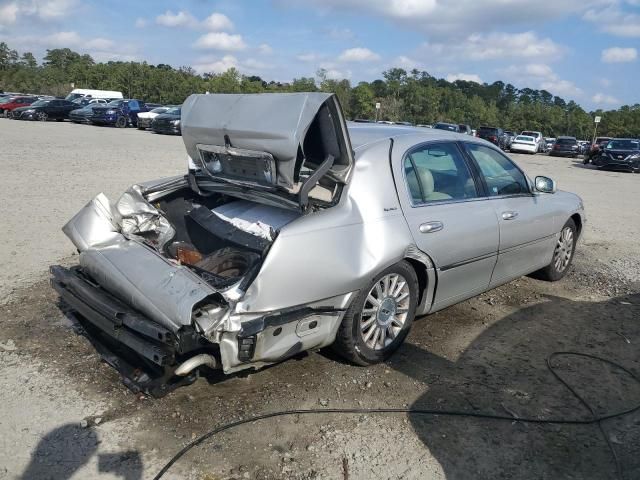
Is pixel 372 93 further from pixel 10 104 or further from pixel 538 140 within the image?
pixel 10 104

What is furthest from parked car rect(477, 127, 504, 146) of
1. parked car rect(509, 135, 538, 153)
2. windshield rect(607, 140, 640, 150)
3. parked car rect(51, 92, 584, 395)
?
parked car rect(51, 92, 584, 395)

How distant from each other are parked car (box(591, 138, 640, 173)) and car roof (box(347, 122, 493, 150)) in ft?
73.2

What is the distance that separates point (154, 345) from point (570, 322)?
3.72 m

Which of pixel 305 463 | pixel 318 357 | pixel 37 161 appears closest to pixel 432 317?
pixel 318 357

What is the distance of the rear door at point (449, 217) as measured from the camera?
12.9ft

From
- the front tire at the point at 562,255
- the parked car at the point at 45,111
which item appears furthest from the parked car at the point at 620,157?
the parked car at the point at 45,111

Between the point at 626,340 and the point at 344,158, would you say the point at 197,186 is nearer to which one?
the point at 344,158

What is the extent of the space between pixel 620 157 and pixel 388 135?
23269 millimetres

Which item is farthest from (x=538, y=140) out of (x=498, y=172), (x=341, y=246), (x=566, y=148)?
(x=341, y=246)

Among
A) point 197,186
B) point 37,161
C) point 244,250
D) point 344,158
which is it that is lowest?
point 37,161

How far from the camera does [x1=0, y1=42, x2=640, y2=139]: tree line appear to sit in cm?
5419

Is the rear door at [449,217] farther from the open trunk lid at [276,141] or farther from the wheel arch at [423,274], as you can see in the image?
the open trunk lid at [276,141]

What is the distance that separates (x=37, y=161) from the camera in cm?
1289

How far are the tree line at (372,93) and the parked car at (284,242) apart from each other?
46.0m
